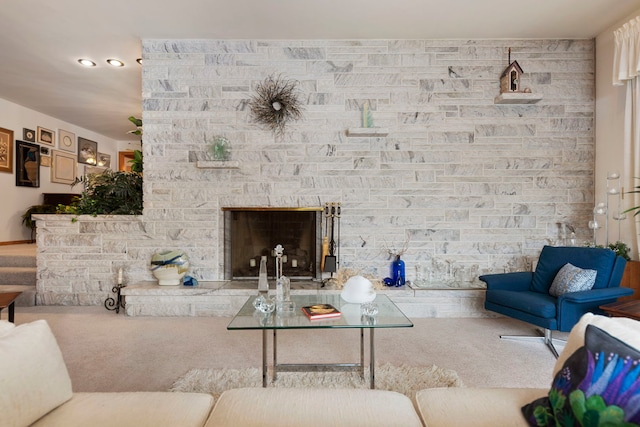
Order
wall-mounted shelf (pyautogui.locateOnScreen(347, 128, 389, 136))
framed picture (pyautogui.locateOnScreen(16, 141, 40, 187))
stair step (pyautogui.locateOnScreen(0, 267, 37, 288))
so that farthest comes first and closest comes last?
framed picture (pyautogui.locateOnScreen(16, 141, 40, 187)) < stair step (pyautogui.locateOnScreen(0, 267, 37, 288)) < wall-mounted shelf (pyautogui.locateOnScreen(347, 128, 389, 136))

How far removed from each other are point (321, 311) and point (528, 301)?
5.71 feet

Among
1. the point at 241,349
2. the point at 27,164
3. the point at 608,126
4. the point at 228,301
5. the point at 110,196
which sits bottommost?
the point at 241,349

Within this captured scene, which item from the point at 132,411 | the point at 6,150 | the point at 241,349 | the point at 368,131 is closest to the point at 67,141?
the point at 6,150

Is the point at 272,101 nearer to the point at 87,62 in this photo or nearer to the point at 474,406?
the point at 87,62

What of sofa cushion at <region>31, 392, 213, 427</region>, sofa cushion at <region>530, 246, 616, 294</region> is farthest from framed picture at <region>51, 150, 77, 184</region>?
sofa cushion at <region>530, 246, 616, 294</region>

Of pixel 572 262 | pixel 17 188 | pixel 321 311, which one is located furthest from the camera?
pixel 17 188

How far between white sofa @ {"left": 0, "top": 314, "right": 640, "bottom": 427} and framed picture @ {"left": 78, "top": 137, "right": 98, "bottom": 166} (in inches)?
297

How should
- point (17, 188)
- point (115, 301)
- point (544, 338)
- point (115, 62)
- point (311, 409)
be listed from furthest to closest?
point (17, 188)
point (115, 62)
point (115, 301)
point (544, 338)
point (311, 409)

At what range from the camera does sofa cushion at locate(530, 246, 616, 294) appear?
9.34 feet

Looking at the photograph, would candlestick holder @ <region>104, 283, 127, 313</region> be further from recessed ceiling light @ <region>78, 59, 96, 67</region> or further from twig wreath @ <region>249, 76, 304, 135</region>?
recessed ceiling light @ <region>78, 59, 96, 67</region>

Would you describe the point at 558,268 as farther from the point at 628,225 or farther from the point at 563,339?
the point at 628,225

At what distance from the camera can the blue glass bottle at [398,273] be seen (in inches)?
148

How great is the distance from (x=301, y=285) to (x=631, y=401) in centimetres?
304

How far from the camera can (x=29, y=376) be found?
43.4 inches
